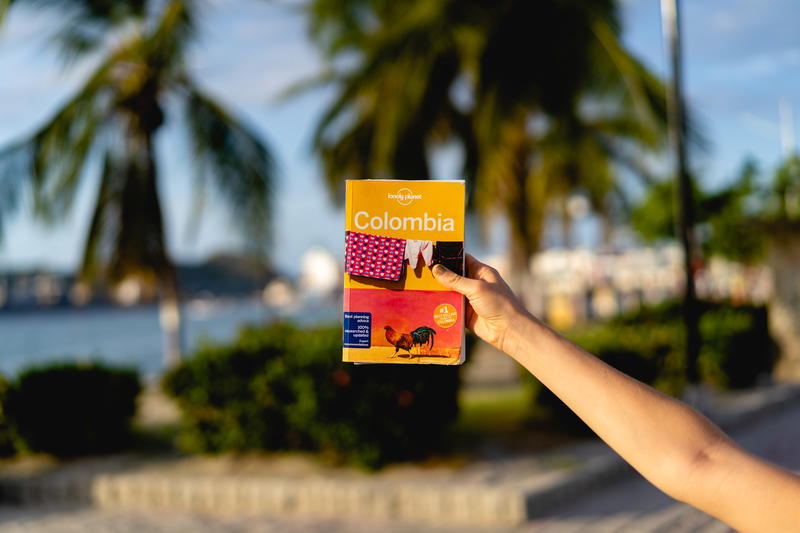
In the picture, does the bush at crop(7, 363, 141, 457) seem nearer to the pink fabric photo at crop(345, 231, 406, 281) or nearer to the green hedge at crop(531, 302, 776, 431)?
the green hedge at crop(531, 302, 776, 431)

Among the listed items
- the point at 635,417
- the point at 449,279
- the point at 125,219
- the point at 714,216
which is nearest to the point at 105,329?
the point at 714,216

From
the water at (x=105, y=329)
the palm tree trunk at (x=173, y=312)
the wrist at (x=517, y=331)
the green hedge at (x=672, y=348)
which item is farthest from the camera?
the water at (x=105, y=329)

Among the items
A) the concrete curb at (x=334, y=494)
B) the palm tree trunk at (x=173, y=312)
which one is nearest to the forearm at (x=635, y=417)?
the concrete curb at (x=334, y=494)

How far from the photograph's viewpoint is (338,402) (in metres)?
6.41

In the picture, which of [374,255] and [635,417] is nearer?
[635,417]

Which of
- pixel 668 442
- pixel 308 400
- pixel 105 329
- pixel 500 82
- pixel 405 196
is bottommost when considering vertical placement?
pixel 105 329

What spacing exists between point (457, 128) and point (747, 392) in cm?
738

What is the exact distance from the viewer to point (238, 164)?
1147cm

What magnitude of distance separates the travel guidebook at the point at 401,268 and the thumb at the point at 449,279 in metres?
0.03

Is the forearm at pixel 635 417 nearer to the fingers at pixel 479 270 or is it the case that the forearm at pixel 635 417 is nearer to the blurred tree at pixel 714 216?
the fingers at pixel 479 270

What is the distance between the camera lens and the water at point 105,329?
5234cm

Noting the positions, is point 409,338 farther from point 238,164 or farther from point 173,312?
point 173,312

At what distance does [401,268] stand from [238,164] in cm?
996

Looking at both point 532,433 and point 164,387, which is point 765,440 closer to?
point 532,433
